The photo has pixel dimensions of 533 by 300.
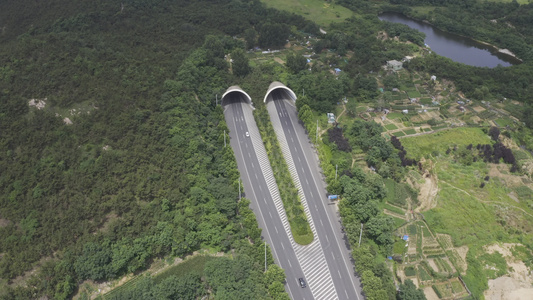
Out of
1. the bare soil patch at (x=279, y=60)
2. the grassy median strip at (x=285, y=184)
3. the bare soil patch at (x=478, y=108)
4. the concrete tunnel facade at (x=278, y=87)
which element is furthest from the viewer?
the bare soil patch at (x=279, y=60)

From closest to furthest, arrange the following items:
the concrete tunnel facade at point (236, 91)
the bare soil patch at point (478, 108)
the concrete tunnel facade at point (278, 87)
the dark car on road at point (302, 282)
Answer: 1. the dark car on road at point (302, 282)
2. the concrete tunnel facade at point (236, 91)
3. the concrete tunnel facade at point (278, 87)
4. the bare soil patch at point (478, 108)

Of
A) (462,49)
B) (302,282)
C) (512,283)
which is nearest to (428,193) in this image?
(512,283)

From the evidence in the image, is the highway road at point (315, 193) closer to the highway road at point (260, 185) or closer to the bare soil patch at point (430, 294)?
the highway road at point (260, 185)

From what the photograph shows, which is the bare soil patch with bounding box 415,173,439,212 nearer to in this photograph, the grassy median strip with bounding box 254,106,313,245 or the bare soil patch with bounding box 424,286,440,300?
the bare soil patch with bounding box 424,286,440,300

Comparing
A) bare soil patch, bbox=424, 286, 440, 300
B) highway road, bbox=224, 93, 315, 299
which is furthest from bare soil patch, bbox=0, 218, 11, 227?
bare soil patch, bbox=424, 286, 440, 300

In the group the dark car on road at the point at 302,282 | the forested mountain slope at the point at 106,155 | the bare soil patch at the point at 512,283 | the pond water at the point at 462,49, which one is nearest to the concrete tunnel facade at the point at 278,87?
the forested mountain slope at the point at 106,155

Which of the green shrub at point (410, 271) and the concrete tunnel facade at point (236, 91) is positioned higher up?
the concrete tunnel facade at point (236, 91)

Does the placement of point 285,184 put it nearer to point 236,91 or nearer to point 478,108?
point 236,91

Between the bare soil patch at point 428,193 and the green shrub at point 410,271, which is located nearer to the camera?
the green shrub at point 410,271
